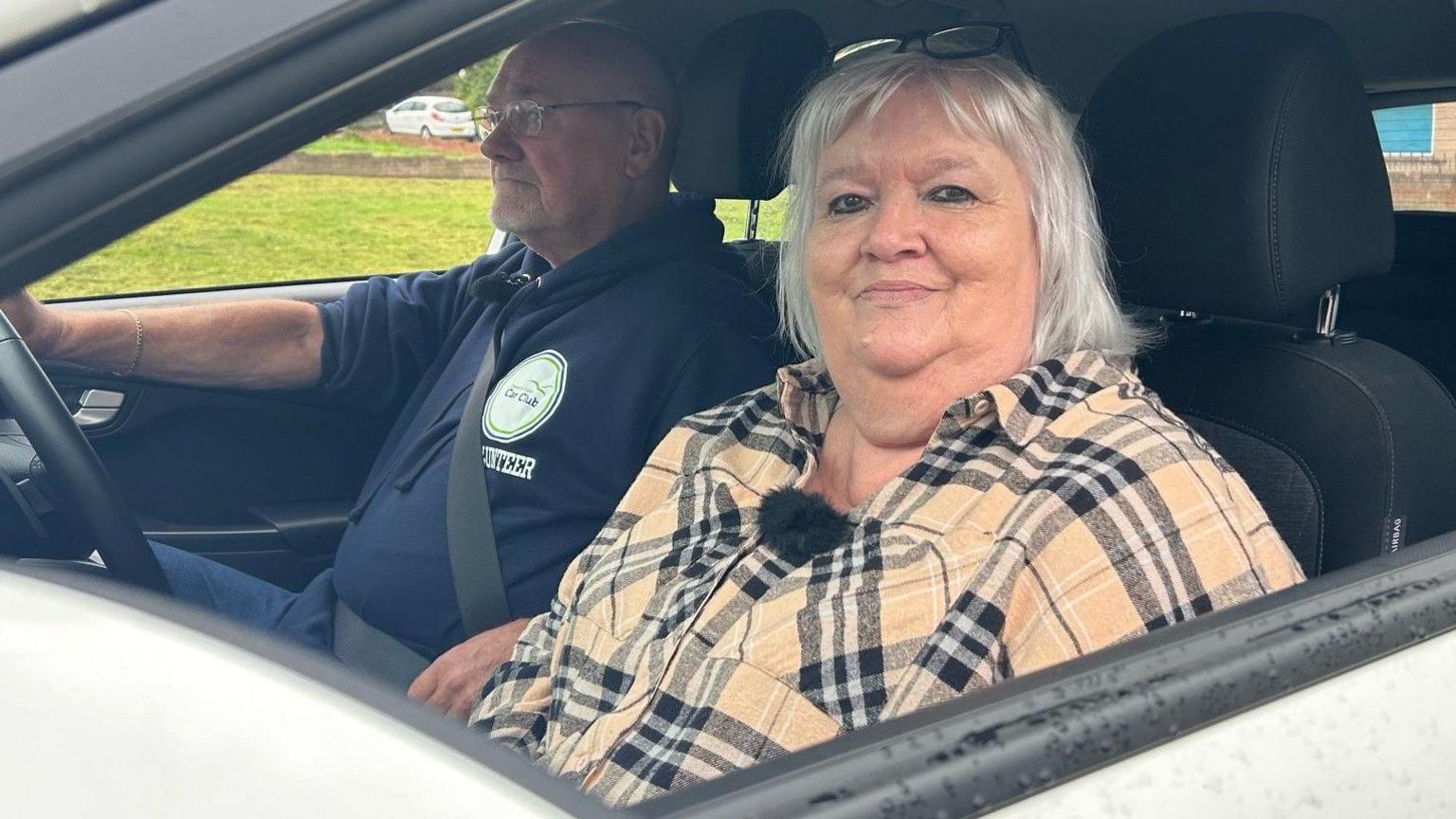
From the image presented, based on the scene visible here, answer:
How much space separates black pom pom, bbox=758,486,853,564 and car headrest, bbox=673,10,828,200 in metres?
0.85

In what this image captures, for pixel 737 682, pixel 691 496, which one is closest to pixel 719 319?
pixel 691 496

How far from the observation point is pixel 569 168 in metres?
2.73

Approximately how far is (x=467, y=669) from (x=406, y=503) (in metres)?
0.47

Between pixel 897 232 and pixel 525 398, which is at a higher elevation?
pixel 897 232

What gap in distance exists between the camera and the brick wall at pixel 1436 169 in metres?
2.56

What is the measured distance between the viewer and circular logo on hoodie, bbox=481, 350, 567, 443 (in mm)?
2426

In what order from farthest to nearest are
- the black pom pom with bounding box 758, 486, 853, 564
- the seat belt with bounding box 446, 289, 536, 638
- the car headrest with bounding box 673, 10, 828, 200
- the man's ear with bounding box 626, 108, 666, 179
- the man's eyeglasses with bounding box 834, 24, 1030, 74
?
the man's ear with bounding box 626, 108, 666, 179, the car headrest with bounding box 673, 10, 828, 200, the seat belt with bounding box 446, 289, 536, 638, the man's eyeglasses with bounding box 834, 24, 1030, 74, the black pom pom with bounding box 758, 486, 853, 564

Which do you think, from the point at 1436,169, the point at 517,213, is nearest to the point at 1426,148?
the point at 1436,169

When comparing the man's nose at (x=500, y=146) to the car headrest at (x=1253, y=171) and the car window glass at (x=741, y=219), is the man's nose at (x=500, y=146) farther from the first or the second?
the car headrest at (x=1253, y=171)

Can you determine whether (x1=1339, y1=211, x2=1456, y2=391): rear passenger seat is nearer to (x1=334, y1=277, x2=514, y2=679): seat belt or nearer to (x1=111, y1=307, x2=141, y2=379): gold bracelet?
(x1=334, y1=277, x2=514, y2=679): seat belt

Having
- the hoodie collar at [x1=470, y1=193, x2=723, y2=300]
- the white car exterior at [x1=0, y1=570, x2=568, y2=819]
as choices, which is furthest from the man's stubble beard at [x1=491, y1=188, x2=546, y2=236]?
the white car exterior at [x1=0, y1=570, x2=568, y2=819]

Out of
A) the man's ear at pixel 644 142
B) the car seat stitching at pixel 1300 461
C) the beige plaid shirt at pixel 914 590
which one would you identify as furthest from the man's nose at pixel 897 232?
the man's ear at pixel 644 142

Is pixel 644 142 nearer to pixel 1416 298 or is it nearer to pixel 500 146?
pixel 500 146

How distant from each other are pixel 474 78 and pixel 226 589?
1.43m
